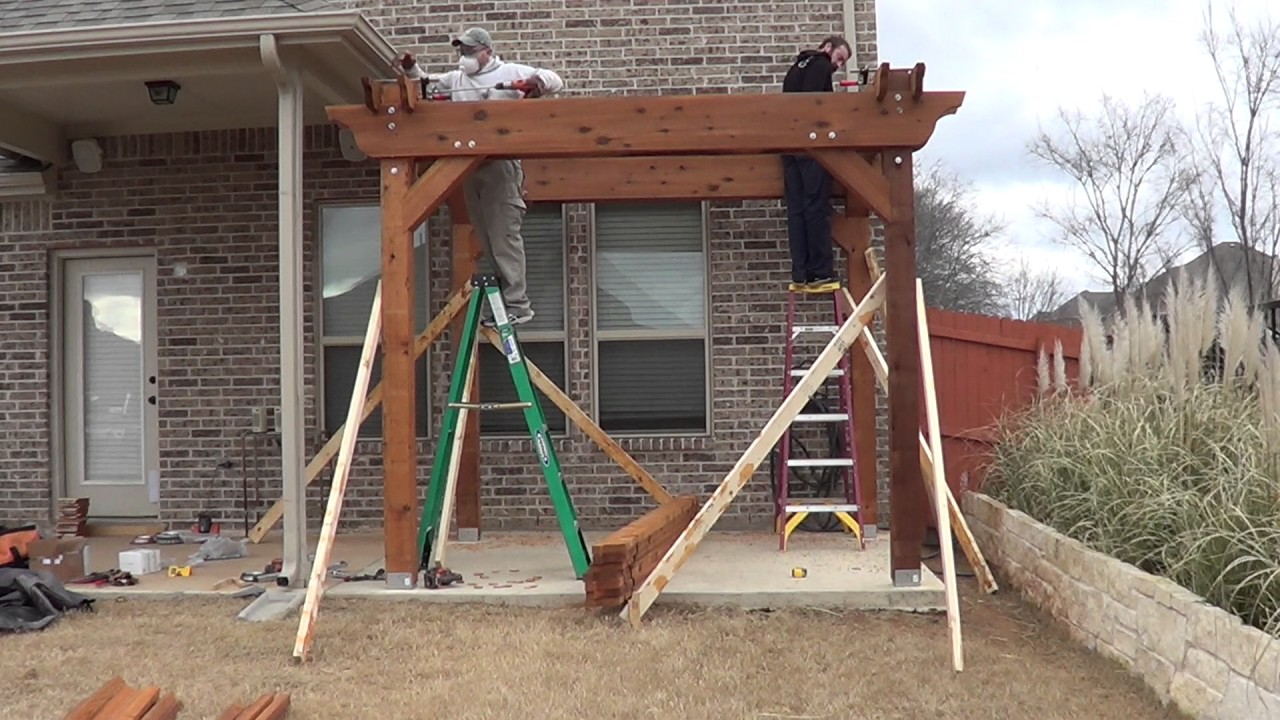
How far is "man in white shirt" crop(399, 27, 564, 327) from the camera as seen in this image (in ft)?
18.6

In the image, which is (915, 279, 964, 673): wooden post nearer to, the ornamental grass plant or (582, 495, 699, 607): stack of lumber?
the ornamental grass plant

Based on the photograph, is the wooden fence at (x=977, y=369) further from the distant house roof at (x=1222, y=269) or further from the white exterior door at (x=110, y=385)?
the distant house roof at (x=1222, y=269)

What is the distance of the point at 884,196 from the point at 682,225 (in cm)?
269

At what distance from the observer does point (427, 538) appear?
5.73 m

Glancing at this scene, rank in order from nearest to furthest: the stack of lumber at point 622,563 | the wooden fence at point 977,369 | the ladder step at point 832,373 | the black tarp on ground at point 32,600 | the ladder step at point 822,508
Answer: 1. the stack of lumber at point 622,563
2. the black tarp on ground at point 32,600
3. the ladder step at point 822,508
4. the ladder step at point 832,373
5. the wooden fence at point 977,369

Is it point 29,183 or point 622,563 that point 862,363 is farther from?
point 29,183

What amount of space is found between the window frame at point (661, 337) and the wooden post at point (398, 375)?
2385 mm

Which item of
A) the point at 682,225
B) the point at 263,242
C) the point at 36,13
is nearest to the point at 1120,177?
the point at 682,225

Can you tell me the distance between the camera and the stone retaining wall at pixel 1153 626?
3.31 m

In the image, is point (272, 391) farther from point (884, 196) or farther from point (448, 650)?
point (884, 196)

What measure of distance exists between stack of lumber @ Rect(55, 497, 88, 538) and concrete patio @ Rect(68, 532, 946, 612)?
1.64 feet

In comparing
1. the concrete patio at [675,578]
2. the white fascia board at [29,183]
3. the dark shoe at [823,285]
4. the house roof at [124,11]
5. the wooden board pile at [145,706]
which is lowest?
the wooden board pile at [145,706]

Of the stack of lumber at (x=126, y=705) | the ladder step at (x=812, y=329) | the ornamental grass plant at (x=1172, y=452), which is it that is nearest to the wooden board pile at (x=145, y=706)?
the stack of lumber at (x=126, y=705)

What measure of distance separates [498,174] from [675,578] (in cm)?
232
